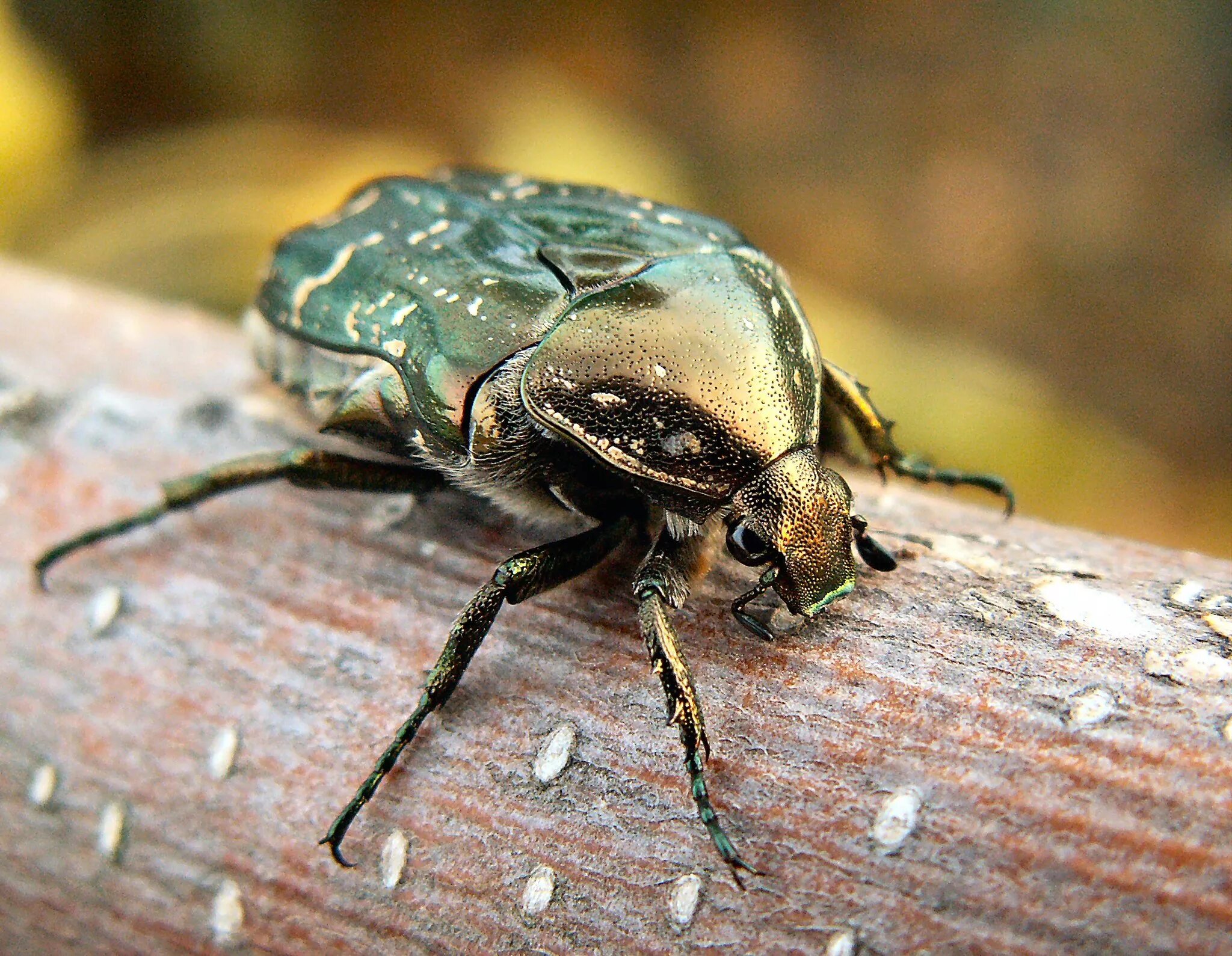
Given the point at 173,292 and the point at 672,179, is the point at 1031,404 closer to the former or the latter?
the point at 672,179

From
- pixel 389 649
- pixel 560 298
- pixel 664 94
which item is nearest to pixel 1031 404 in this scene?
pixel 664 94

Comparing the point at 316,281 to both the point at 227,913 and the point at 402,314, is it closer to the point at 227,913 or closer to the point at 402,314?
the point at 402,314

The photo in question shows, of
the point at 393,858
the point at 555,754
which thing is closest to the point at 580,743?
the point at 555,754

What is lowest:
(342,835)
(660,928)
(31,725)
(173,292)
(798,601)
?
(173,292)

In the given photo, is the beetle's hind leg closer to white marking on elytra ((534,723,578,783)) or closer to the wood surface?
the wood surface

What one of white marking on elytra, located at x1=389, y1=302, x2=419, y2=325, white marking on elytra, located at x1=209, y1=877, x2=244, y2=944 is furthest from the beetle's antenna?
white marking on elytra, located at x1=209, y1=877, x2=244, y2=944
